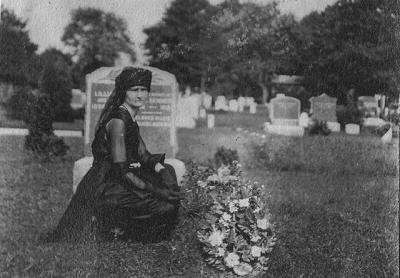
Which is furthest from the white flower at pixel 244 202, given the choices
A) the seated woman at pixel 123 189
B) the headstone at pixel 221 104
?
the headstone at pixel 221 104

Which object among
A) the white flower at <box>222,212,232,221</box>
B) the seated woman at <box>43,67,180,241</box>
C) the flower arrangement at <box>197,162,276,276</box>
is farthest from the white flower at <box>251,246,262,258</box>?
the seated woman at <box>43,67,180,241</box>

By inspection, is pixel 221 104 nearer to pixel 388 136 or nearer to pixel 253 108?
pixel 253 108

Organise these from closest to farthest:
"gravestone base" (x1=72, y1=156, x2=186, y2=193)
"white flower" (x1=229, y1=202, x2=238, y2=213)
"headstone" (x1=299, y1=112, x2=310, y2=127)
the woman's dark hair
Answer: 1. "white flower" (x1=229, y1=202, x2=238, y2=213)
2. the woman's dark hair
3. "gravestone base" (x1=72, y1=156, x2=186, y2=193)
4. "headstone" (x1=299, y1=112, x2=310, y2=127)

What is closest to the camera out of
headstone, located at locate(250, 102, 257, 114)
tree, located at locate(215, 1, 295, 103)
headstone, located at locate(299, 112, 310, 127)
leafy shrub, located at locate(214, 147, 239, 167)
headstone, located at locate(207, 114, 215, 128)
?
tree, located at locate(215, 1, 295, 103)

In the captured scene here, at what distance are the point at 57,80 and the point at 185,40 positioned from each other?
210cm

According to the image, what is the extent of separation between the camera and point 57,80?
22.2 feet

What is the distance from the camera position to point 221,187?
4.76m

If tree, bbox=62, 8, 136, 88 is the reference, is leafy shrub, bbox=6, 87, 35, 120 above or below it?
below

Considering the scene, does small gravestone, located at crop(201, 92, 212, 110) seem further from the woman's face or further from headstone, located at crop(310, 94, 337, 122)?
the woman's face

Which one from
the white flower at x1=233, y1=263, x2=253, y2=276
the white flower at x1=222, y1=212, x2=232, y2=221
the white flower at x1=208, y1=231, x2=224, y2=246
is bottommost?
the white flower at x1=233, y1=263, x2=253, y2=276

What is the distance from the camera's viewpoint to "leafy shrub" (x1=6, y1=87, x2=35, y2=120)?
7.18 metres

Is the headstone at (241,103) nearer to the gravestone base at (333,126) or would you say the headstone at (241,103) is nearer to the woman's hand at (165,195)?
the gravestone base at (333,126)

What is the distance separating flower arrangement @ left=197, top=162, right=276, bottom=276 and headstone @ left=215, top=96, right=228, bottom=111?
7.97ft

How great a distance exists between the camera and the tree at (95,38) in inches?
221
